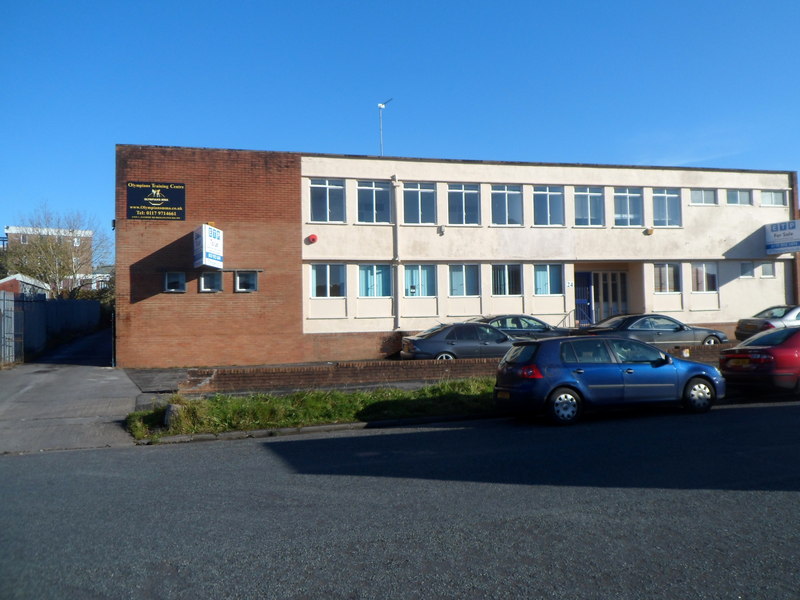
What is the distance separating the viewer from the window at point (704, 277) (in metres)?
30.6

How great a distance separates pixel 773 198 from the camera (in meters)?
31.6

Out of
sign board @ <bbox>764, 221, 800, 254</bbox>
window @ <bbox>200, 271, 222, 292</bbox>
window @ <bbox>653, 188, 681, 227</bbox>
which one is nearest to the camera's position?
window @ <bbox>200, 271, 222, 292</bbox>

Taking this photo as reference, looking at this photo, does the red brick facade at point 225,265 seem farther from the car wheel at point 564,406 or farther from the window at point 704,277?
the car wheel at point 564,406

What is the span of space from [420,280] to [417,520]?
837 inches

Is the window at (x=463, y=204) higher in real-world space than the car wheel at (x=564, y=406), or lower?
higher

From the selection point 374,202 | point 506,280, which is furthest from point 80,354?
point 506,280

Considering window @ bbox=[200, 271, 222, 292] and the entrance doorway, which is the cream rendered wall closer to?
the entrance doorway

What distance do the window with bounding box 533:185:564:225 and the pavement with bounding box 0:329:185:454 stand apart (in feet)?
49.0

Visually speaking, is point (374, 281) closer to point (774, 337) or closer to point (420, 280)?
point (420, 280)

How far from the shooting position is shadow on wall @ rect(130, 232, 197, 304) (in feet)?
79.1

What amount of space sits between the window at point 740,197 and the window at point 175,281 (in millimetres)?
22720

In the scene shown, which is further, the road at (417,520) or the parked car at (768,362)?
the parked car at (768,362)

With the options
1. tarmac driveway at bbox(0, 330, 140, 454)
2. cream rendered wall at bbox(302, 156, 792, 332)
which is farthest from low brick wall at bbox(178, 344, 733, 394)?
cream rendered wall at bbox(302, 156, 792, 332)

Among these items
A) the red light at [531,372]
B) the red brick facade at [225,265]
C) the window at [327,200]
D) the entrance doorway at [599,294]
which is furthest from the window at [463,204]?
the red light at [531,372]
